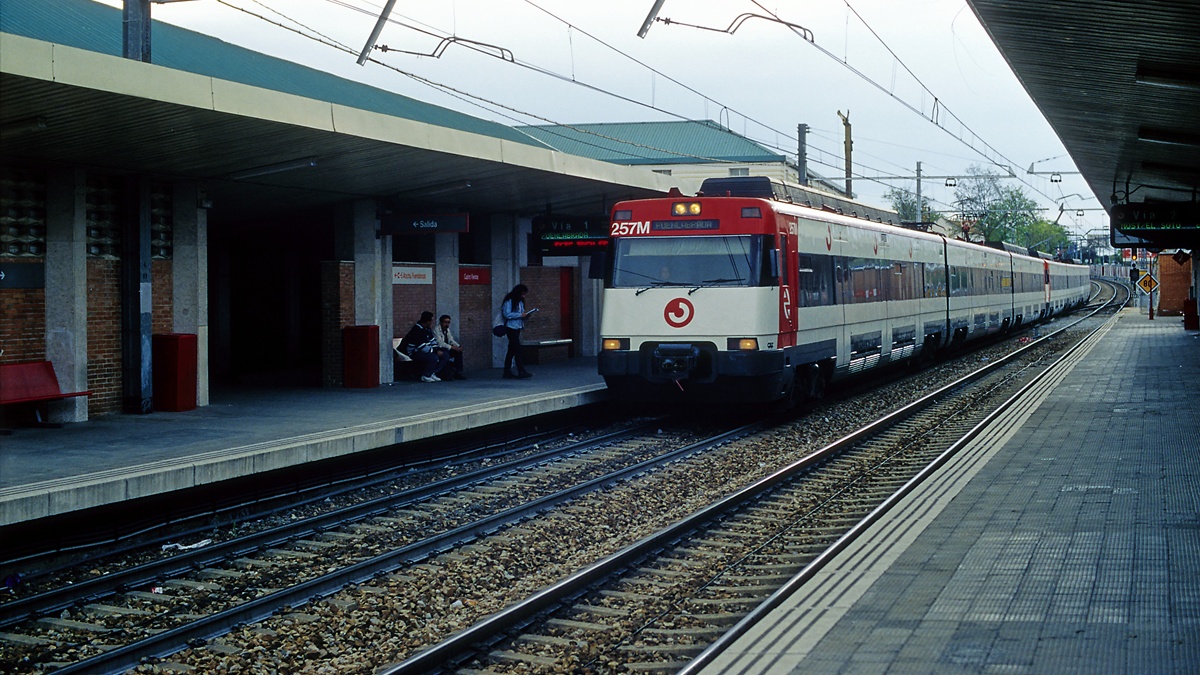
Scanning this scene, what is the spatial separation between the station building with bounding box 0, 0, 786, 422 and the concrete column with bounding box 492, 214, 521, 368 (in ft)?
0.14

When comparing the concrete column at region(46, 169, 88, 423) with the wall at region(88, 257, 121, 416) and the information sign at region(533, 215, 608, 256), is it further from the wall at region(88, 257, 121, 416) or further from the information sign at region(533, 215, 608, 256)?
the information sign at region(533, 215, 608, 256)

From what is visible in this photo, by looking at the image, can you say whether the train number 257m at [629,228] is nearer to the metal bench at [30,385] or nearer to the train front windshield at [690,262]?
the train front windshield at [690,262]

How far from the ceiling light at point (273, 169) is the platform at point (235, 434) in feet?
9.90

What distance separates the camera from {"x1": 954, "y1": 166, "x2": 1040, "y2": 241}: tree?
95812mm

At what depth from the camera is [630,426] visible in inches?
659

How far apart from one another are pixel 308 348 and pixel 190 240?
7823mm

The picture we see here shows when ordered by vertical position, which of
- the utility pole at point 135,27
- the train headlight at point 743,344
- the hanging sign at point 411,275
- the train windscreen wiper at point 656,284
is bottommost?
the train headlight at point 743,344

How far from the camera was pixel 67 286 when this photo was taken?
13.2 m

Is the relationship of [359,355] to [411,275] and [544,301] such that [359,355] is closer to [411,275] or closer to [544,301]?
[411,275]

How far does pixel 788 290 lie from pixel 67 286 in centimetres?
904

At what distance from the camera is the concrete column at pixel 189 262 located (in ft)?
48.7

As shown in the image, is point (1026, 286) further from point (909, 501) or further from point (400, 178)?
point (909, 501)

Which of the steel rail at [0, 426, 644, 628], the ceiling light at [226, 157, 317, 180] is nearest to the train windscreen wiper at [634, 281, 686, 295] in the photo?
the steel rail at [0, 426, 644, 628]

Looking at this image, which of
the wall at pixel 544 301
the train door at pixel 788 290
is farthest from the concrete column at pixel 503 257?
the train door at pixel 788 290
